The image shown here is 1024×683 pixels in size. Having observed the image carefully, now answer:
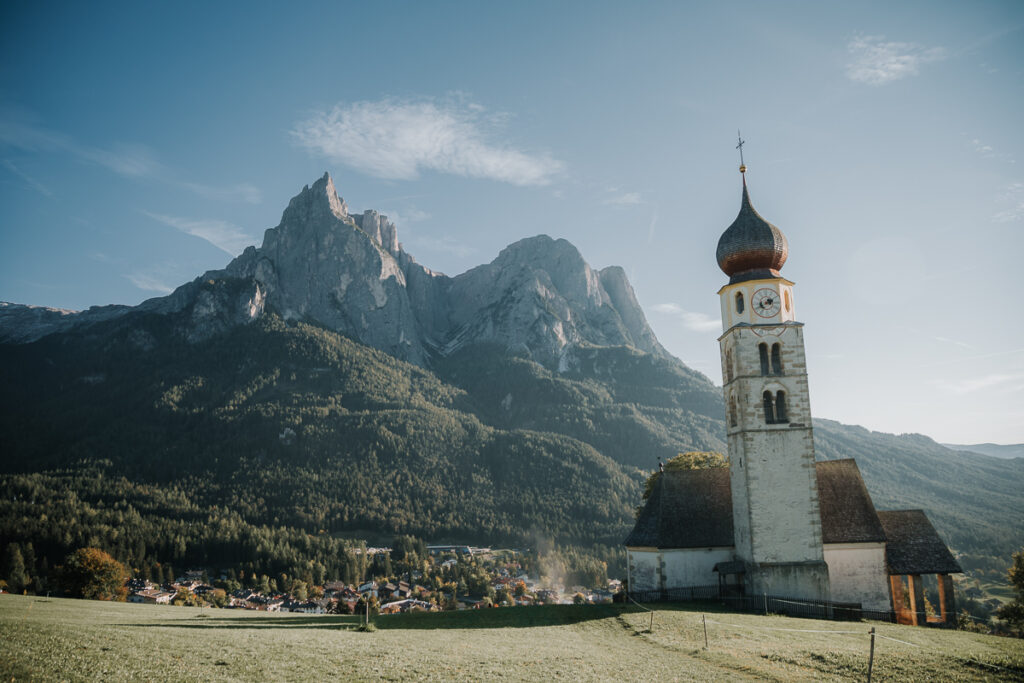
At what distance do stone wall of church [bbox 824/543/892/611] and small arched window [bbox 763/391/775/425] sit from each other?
25.5ft

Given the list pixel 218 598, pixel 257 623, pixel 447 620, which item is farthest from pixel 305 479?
pixel 447 620

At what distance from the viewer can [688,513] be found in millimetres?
37656

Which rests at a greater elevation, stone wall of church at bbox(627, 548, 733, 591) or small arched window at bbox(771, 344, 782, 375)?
small arched window at bbox(771, 344, 782, 375)

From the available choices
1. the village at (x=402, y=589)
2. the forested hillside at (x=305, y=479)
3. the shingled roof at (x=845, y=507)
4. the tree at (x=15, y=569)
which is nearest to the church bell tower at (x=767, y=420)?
the shingled roof at (x=845, y=507)

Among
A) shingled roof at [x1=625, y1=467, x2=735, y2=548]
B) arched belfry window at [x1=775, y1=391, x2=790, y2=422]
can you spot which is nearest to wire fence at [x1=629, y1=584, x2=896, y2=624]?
shingled roof at [x1=625, y1=467, x2=735, y2=548]

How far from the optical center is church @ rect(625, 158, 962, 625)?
1321 inches

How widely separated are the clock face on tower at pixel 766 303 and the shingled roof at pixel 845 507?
377 inches

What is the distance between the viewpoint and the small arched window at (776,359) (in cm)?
3569

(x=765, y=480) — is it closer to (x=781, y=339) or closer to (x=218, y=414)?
(x=781, y=339)

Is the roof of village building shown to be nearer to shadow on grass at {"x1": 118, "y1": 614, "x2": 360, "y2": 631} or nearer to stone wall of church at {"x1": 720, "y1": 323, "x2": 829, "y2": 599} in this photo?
stone wall of church at {"x1": 720, "y1": 323, "x2": 829, "y2": 599}

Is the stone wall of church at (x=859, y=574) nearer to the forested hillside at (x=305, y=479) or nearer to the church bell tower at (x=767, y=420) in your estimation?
the church bell tower at (x=767, y=420)

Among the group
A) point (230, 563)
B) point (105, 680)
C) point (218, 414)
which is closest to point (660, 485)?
point (105, 680)

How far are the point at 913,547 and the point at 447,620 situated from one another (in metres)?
27.5

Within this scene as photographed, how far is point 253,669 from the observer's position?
1487 cm
